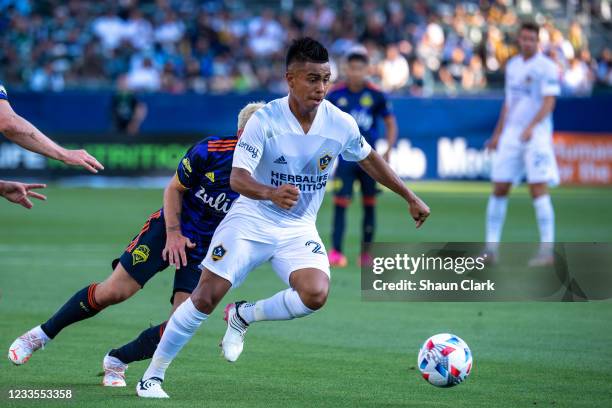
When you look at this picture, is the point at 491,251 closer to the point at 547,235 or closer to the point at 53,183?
the point at 547,235

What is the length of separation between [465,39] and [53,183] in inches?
441

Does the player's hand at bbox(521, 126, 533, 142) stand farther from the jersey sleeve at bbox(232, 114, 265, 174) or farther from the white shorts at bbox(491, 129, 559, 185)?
the jersey sleeve at bbox(232, 114, 265, 174)

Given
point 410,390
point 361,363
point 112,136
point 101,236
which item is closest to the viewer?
point 410,390

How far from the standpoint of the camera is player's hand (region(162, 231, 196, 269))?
6.81m

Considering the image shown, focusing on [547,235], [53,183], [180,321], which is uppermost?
[180,321]

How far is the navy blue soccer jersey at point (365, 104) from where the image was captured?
45.0 ft

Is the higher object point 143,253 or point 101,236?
point 143,253

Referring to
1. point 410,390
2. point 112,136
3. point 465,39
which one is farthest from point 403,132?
point 410,390

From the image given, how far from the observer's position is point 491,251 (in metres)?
13.8

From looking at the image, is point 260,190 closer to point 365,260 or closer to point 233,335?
point 233,335

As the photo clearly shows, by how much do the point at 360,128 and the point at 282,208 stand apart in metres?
7.38

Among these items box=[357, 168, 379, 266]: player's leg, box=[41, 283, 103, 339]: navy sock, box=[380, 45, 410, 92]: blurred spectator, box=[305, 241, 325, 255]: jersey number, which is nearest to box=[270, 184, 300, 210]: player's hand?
box=[305, 241, 325, 255]: jersey number

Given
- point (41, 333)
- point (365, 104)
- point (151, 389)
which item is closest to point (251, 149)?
point (151, 389)

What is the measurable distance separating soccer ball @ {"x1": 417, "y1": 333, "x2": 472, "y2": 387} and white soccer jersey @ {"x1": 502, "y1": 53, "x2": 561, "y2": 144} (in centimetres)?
750
